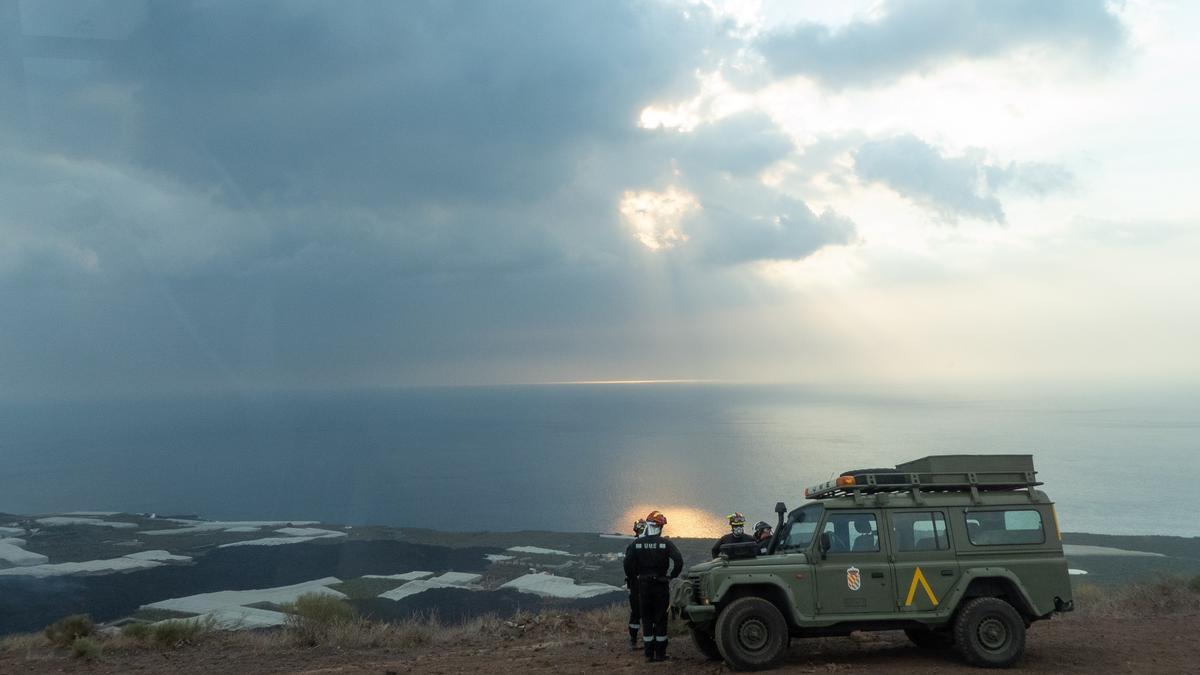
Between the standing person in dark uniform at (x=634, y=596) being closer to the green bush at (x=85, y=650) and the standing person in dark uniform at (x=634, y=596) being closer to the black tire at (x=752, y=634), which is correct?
the black tire at (x=752, y=634)

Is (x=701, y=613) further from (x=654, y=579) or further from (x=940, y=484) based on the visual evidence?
(x=940, y=484)

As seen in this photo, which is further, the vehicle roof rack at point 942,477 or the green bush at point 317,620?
the green bush at point 317,620

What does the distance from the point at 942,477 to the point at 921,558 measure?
112 cm

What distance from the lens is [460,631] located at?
45.2 feet

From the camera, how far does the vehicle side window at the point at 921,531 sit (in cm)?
950

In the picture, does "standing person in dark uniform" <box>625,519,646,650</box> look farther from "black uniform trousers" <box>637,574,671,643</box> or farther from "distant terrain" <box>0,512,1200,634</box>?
"distant terrain" <box>0,512,1200,634</box>

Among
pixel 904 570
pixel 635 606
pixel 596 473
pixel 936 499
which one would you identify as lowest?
pixel 635 606

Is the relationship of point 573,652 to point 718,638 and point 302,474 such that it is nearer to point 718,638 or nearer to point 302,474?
point 718,638

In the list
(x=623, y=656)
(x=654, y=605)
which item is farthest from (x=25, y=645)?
(x=654, y=605)

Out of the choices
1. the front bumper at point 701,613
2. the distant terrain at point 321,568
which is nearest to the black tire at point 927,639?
the front bumper at point 701,613

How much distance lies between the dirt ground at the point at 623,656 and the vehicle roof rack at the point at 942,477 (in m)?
2.12

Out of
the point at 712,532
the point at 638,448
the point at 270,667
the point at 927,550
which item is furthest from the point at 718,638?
the point at 638,448

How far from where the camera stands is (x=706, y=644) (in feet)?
33.1

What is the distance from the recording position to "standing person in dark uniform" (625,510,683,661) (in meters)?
10.3
